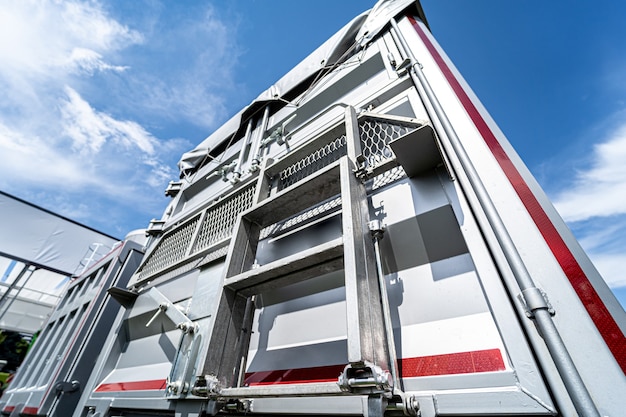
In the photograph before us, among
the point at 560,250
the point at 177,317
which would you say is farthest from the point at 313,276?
the point at 177,317

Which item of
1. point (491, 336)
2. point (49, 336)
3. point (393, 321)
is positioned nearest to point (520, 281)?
point (491, 336)

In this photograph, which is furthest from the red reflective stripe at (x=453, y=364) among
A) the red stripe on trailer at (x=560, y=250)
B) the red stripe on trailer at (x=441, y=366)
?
the red stripe on trailer at (x=560, y=250)

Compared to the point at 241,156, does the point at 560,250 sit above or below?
below

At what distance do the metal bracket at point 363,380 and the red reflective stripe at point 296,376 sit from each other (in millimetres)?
478

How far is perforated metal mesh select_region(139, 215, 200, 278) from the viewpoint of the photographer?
103 inches

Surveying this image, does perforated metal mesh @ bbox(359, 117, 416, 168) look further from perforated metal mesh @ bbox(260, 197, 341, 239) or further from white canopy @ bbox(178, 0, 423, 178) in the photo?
white canopy @ bbox(178, 0, 423, 178)

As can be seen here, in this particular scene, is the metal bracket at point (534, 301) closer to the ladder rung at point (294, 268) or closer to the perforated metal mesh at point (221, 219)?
the ladder rung at point (294, 268)

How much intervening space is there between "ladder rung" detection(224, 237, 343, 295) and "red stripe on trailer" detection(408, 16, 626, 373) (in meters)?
0.77

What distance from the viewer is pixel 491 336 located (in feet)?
3.10

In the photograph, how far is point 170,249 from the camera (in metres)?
2.78

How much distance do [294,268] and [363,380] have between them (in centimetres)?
57

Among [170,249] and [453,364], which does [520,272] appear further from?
[170,249]

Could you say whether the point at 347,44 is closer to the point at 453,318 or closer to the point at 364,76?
the point at 364,76

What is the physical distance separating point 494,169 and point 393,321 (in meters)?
0.84
